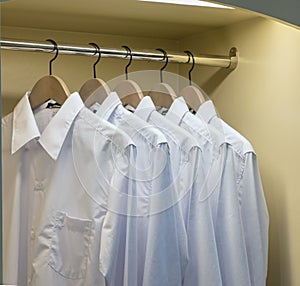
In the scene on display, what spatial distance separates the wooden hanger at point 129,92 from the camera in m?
1.18

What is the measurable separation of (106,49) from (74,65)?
0.11m

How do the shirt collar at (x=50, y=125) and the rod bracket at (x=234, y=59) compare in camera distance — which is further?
the rod bracket at (x=234, y=59)

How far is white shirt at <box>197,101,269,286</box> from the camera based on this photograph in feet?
Answer: 3.91

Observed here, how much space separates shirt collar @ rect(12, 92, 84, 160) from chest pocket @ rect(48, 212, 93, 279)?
0.38 feet

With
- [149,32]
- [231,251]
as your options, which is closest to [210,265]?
[231,251]

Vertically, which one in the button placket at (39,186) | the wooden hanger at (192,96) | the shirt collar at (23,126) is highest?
the wooden hanger at (192,96)

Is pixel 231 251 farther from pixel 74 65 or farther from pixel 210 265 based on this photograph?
pixel 74 65

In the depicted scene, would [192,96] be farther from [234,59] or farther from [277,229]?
[277,229]

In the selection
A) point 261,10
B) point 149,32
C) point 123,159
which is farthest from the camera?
point 149,32

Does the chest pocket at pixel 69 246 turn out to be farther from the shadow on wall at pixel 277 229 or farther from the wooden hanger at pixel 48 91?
the shadow on wall at pixel 277 229

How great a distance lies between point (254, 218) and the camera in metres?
1.22

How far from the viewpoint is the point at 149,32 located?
1.28m

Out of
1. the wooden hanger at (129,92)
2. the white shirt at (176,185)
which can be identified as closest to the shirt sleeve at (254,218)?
the white shirt at (176,185)

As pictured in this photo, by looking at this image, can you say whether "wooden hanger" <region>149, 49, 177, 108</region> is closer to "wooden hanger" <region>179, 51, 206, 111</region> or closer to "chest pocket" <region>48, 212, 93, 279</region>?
"wooden hanger" <region>179, 51, 206, 111</region>
